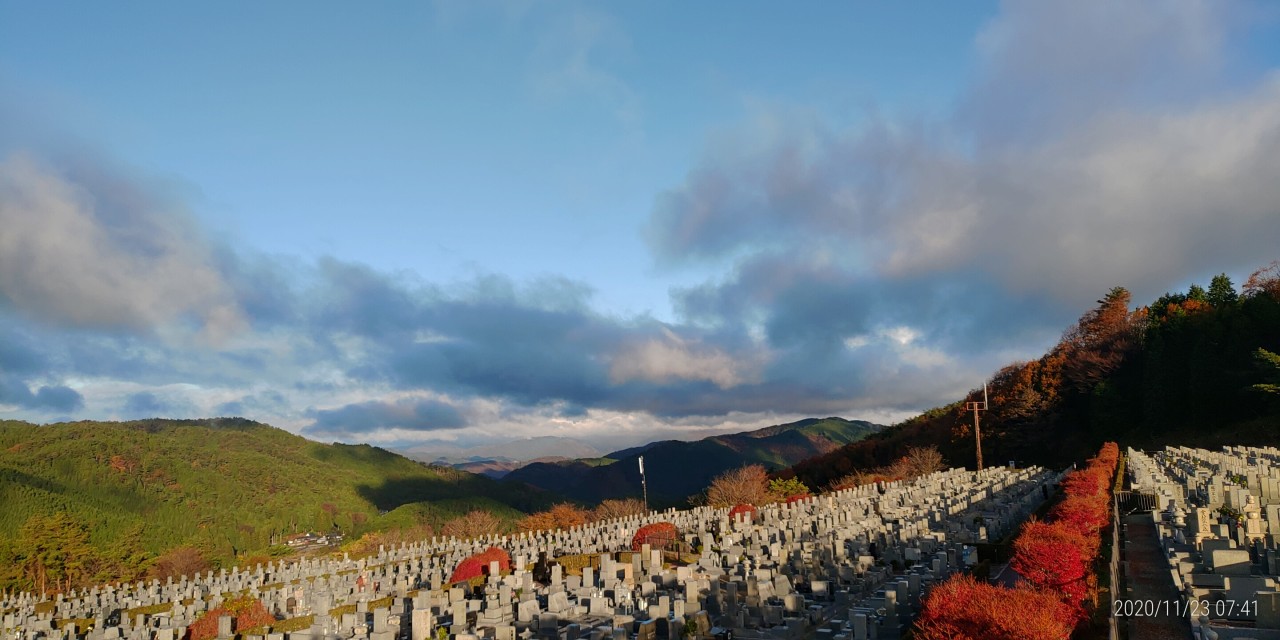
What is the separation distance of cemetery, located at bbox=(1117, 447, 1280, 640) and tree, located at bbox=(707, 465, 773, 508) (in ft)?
75.5

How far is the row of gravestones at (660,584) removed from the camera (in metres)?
16.1

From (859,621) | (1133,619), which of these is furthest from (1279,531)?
(859,621)

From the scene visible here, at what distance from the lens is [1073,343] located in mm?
73312

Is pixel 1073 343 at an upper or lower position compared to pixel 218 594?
upper

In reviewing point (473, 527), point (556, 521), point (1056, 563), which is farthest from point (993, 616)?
point (473, 527)

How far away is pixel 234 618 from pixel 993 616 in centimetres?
2172

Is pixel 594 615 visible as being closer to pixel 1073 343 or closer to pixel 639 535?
pixel 639 535

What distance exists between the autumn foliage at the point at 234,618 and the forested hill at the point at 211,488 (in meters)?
55.1

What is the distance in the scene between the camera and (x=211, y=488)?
116188mm

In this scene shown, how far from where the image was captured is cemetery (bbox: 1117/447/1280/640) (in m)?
10.6

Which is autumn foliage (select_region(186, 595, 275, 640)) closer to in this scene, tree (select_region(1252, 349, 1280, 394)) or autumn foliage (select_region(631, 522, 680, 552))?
autumn foliage (select_region(631, 522, 680, 552))

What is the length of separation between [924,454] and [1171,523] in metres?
41.9

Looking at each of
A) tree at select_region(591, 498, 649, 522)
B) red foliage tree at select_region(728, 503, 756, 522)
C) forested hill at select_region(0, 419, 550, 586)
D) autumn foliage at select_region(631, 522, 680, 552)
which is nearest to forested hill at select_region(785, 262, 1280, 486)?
tree at select_region(591, 498, 649, 522)

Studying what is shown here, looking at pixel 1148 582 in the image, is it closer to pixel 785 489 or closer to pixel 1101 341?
pixel 785 489
